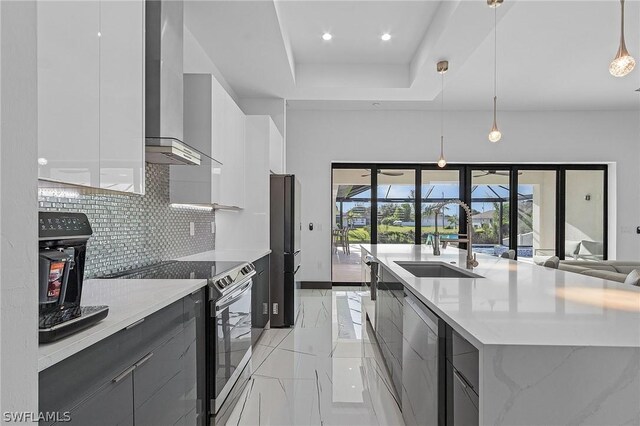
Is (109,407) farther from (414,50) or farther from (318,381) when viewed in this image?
(414,50)

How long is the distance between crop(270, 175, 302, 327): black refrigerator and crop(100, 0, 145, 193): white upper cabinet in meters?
2.51

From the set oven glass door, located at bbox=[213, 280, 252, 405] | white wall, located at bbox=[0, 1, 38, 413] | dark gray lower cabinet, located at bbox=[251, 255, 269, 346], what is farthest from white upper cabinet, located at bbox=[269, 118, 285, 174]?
white wall, located at bbox=[0, 1, 38, 413]

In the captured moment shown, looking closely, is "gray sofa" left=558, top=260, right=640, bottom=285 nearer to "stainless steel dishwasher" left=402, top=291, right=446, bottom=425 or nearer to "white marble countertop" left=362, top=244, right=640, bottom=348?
"white marble countertop" left=362, top=244, right=640, bottom=348

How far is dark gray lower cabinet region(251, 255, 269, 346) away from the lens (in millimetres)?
3431

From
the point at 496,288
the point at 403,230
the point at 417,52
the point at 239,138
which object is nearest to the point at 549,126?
the point at 403,230

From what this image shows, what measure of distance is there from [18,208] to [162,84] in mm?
1641

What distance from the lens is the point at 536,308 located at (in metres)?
1.36

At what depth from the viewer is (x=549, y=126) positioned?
22.3ft

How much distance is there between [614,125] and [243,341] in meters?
7.45

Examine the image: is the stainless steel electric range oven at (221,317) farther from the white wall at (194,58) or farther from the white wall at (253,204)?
the white wall at (194,58)

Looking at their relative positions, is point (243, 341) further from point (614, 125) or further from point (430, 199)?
point (614, 125)

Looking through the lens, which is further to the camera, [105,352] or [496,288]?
[496,288]

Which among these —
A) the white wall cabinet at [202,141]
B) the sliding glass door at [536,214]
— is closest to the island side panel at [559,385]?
the white wall cabinet at [202,141]

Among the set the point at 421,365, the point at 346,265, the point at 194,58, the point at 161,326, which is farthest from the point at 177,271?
the point at 346,265
